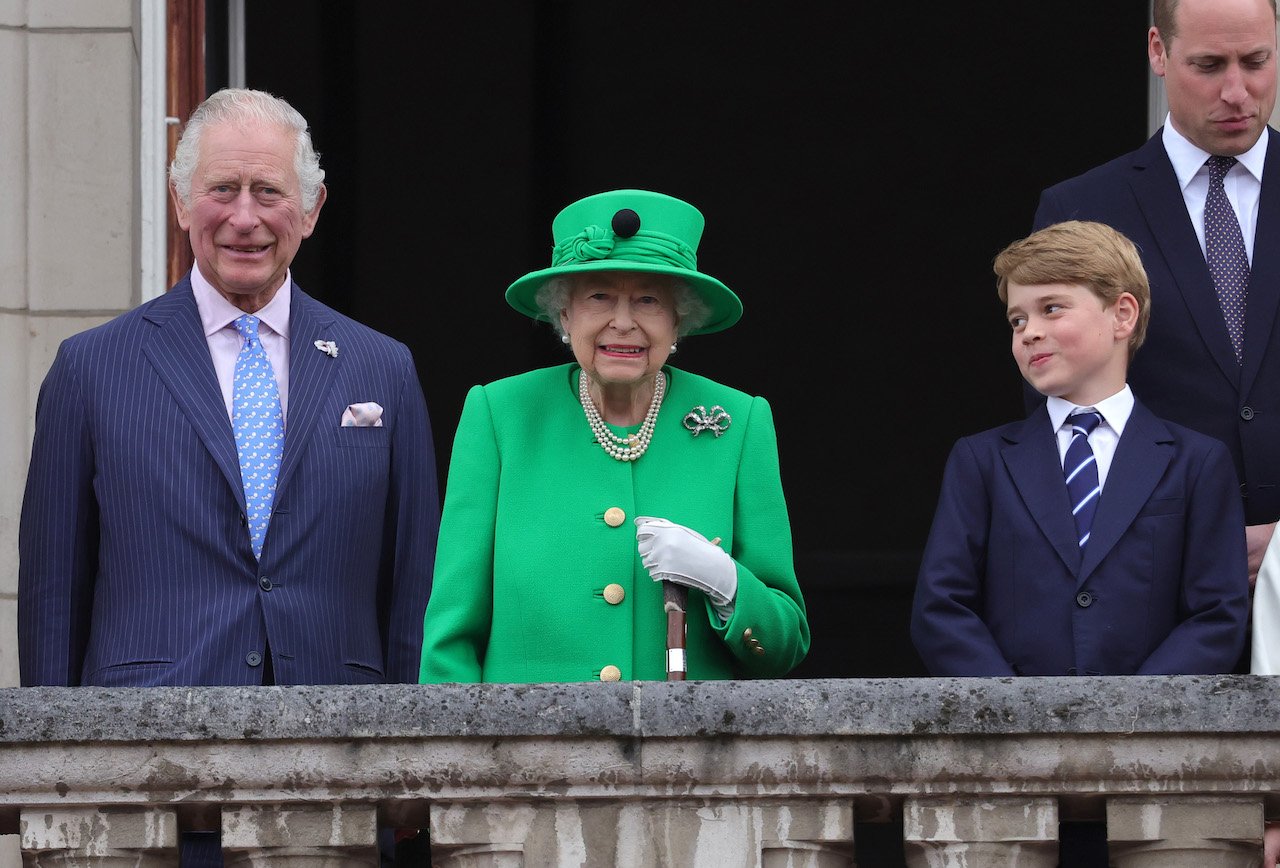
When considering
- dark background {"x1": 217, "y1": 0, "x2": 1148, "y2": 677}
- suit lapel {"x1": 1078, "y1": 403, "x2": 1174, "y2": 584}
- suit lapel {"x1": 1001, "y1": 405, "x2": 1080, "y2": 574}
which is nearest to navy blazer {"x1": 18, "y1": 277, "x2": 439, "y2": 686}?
suit lapel {"x1": 1001, "y1": 405, "x2": 1080, "y2": 574}

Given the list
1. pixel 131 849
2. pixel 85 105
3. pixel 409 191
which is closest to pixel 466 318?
pixel 409 191

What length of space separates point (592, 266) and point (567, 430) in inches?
12.1

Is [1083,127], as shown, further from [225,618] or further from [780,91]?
[225,618]

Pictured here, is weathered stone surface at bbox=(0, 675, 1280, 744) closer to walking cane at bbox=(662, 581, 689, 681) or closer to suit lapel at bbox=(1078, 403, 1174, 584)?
walking cane at bbox=(662, 581, 689, 681)

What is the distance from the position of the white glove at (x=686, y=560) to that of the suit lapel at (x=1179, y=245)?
1.05m

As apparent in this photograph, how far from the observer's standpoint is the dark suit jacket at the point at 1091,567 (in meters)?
3.67

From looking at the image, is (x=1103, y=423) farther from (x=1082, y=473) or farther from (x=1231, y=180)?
(x=1231, y=180)

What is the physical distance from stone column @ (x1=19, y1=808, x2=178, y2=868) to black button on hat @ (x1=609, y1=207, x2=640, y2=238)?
125 cm

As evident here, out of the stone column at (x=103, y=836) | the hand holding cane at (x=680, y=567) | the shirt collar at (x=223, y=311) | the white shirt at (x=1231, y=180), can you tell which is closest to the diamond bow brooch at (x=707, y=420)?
the hand holding cane at (x=680, y=567)

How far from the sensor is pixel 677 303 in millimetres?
3889

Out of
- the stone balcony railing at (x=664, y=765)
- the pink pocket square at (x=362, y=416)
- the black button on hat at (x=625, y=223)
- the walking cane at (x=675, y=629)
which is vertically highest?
the black button on hat at (x=625, y=223)

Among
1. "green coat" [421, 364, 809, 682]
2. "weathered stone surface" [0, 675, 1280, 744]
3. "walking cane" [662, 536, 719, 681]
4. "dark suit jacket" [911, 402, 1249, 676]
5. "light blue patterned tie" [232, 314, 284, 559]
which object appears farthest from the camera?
"light blue patterned tie" [232, 314, 284, 559]

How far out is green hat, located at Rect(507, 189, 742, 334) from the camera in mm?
3805

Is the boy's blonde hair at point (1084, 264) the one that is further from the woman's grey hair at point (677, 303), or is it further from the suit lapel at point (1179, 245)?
the woman's grey hair at point (677, 303)
